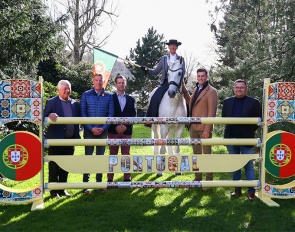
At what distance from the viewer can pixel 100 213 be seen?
419cm

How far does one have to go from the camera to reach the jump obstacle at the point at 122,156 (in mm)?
4270

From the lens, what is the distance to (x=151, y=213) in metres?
4.20

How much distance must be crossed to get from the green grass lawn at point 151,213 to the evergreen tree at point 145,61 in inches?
860

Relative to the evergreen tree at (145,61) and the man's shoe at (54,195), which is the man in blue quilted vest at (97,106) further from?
the evergreen tree at (145,61)

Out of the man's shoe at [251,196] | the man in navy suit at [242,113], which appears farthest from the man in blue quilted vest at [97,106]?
the man's shoe at [251,196]

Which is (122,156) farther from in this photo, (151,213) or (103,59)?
(103,59)

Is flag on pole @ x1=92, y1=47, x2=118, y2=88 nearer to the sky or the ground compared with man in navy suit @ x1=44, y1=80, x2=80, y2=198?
nearer to the sky

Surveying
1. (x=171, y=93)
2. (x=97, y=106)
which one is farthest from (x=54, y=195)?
(x=171, y=93)

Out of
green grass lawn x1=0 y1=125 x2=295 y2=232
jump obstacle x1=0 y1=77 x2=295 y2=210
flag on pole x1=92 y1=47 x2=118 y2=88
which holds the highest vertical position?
flag on pole x1=92 y1=47 x2=118 y2=88

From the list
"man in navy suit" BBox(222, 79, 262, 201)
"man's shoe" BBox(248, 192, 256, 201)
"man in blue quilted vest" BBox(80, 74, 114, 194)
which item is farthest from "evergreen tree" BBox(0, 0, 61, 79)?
"man's shoe" BBox(248, 192, 256, 201)

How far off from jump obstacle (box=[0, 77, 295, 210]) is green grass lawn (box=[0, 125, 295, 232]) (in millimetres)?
260

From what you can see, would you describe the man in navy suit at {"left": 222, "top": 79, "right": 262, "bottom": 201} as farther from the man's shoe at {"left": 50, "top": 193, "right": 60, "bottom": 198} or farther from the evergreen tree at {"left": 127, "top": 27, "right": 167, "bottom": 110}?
the evergreen tree at {"left": 127, "top": 27, "right": 167, "bottom": 110}

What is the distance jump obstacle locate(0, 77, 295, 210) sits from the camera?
4270 mm

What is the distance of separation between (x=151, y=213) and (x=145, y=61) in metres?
24.1
